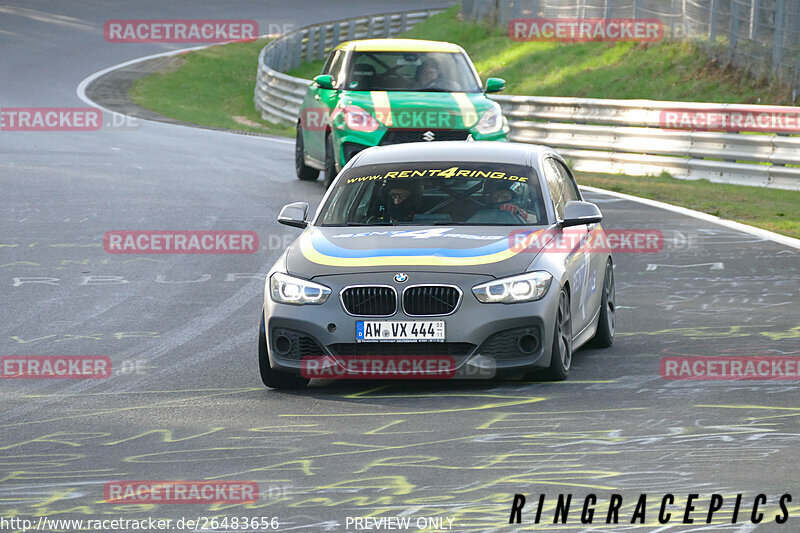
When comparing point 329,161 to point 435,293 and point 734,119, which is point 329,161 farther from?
point 435,293

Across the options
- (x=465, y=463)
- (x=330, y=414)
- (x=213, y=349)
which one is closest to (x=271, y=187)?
(x=213, y=349)

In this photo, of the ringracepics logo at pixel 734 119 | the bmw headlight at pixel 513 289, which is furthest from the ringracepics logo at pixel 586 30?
the bmw headlight at pixel 513 289

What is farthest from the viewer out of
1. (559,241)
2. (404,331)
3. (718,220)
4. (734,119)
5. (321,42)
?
(321,42)

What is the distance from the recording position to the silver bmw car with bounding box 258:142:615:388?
27.9 feet

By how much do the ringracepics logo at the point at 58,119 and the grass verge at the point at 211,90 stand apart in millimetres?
2477

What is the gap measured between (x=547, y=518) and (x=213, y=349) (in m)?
4.56

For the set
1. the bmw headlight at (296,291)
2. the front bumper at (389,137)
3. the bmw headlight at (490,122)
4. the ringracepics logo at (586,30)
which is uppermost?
the bmw headlight at (296,291)

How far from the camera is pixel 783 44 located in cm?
2623

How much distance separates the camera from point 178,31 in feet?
170

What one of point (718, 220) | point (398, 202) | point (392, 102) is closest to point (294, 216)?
point (398, 202)

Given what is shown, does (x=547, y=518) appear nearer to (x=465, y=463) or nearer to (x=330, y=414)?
(x=465, y=463)

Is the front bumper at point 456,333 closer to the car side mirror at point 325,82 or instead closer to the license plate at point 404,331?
the license plate at point 404,331

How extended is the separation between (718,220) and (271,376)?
9361mm

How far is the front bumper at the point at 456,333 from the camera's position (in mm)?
8492
